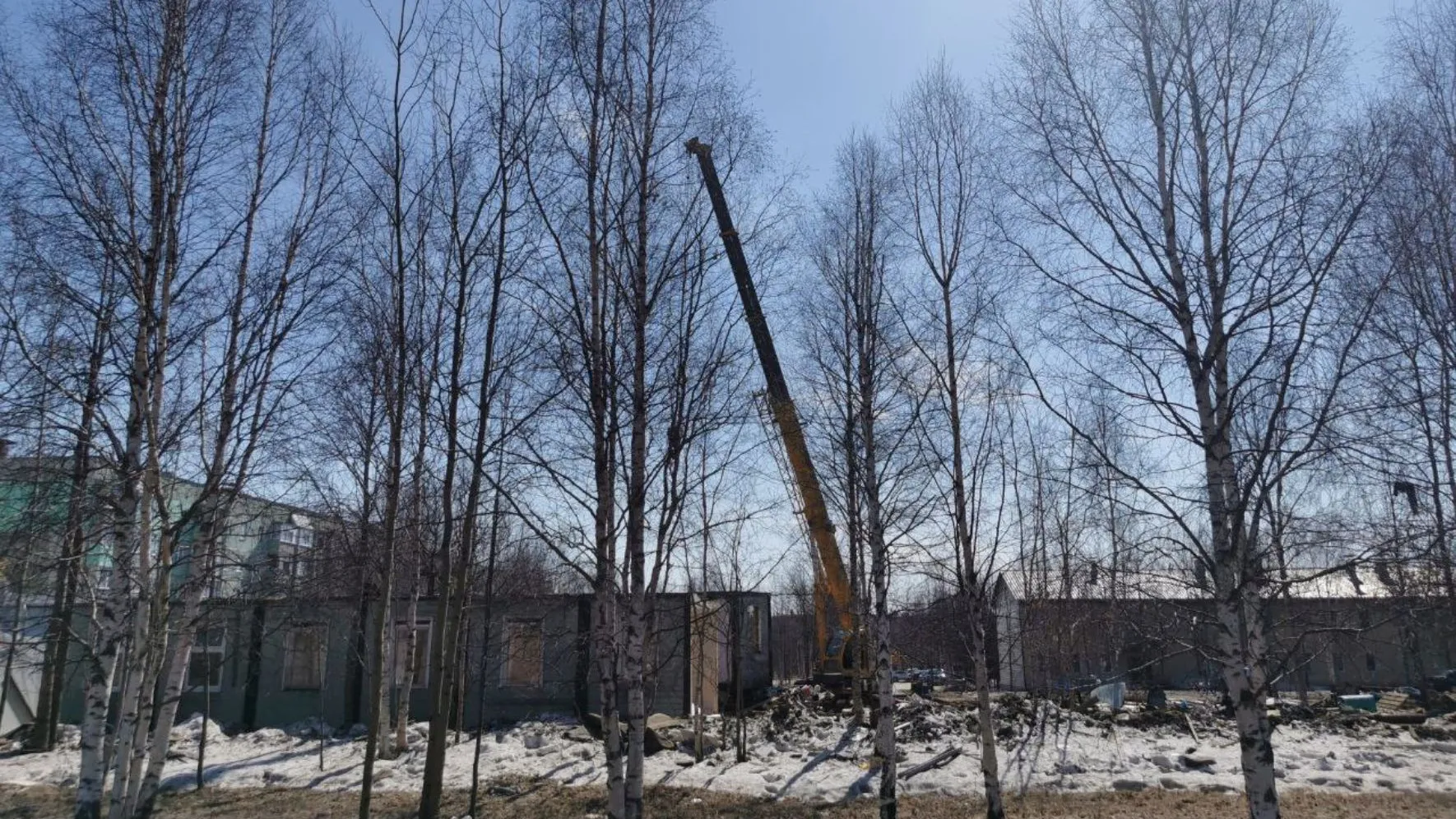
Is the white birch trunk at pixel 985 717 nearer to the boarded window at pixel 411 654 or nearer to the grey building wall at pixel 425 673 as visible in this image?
the grey building wall at pixel 425 673

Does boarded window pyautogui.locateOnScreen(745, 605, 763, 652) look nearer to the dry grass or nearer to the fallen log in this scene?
the fallen log

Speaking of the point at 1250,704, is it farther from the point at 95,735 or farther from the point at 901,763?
the point at 95,735

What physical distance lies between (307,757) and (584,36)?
47.9 feet

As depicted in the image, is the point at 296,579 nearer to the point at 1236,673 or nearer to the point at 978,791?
the point at 978,791

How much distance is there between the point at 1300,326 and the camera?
634 centimetres

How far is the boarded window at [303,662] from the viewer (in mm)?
21562

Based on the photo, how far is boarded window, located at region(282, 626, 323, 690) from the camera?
21.6m

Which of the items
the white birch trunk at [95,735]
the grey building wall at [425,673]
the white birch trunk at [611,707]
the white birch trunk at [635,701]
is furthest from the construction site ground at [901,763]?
the white birch trunk at [611,707]

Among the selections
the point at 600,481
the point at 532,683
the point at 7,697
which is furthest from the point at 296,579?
the point at 7,697

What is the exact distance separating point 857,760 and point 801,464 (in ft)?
15.8

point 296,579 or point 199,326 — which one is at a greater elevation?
point 199,326

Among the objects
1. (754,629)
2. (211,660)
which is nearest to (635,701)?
(754,629)

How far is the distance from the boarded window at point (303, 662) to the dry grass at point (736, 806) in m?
7.24

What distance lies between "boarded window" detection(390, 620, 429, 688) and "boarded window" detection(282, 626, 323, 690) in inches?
87.2
